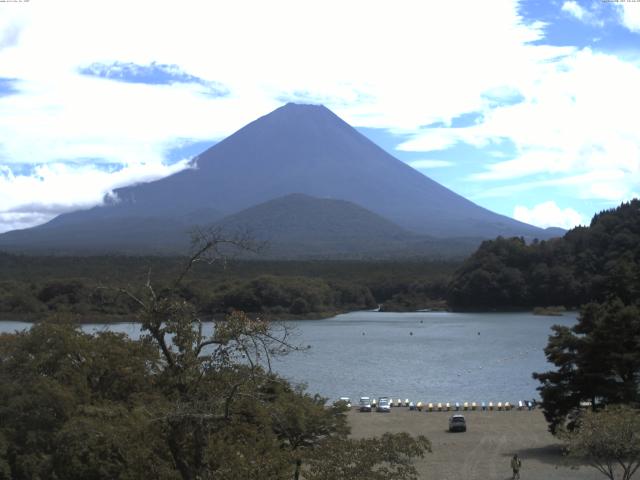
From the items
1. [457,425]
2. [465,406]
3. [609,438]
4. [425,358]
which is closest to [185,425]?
[609,438]

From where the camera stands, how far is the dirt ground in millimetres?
14773

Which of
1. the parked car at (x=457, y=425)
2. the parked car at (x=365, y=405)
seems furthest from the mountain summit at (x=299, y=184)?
the parked car at (x=457, y=425)

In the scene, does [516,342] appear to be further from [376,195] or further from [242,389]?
[376,195]

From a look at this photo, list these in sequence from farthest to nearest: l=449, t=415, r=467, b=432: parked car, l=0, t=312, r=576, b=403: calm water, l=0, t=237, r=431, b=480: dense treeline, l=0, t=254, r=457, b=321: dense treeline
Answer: l=0, t=254, r=457, b=321: dense treeline
l=0, t=312, r=576, b=403: calm water
l=449, t=415, r=467, b=432: parked car
l=0, t=237, r=431, b=480: dense treeline

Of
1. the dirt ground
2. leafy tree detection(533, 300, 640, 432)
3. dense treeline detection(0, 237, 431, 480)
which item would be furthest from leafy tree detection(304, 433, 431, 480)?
leafy tree detection(533, 300, 640, 432)

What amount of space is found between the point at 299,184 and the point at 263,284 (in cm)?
10003

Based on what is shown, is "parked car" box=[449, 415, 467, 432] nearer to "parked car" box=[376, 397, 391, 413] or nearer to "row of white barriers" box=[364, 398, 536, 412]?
"parked car" box=[376, 397, 391, 413]

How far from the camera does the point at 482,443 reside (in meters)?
18.2

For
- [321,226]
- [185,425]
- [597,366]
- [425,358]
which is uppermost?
[321,226]

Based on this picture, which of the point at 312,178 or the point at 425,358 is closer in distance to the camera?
the point at 425,358

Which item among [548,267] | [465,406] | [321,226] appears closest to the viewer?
[465,406]

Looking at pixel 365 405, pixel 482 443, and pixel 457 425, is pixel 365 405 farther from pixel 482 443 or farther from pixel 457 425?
pixel 482 443

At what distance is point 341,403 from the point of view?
1669 cm

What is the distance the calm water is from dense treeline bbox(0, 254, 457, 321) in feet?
14.0
